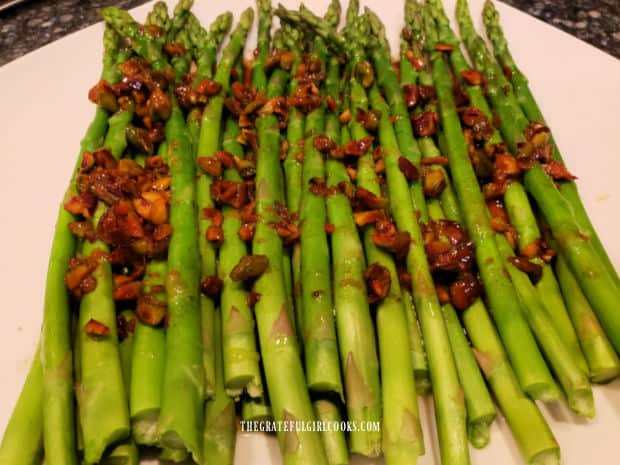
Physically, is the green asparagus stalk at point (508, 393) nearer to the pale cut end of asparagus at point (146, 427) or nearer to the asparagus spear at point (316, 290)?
the asparagus spear at point (316, 290)

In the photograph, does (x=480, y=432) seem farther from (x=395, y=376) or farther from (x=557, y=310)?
(x=557, y=310)

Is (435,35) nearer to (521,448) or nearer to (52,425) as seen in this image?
(521,448)

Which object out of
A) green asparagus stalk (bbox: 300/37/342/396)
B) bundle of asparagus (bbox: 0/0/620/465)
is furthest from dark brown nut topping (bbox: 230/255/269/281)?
green asparagus stalk (bbox: 300/37/342/396)

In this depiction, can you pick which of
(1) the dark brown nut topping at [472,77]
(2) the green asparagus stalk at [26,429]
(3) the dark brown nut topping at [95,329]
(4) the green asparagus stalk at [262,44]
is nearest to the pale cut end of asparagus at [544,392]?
(3) the dark brown nut topping at [95,329]

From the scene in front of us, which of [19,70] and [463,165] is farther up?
[19,70]

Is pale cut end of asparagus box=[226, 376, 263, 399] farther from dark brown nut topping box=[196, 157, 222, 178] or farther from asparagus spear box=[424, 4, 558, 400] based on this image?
dark brown nut topping box=[196, 157, 222, 178]

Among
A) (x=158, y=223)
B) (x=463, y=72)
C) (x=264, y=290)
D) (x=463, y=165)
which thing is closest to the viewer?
(x=264, y=290)

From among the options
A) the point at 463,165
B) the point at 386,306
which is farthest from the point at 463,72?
the point at 386,306
